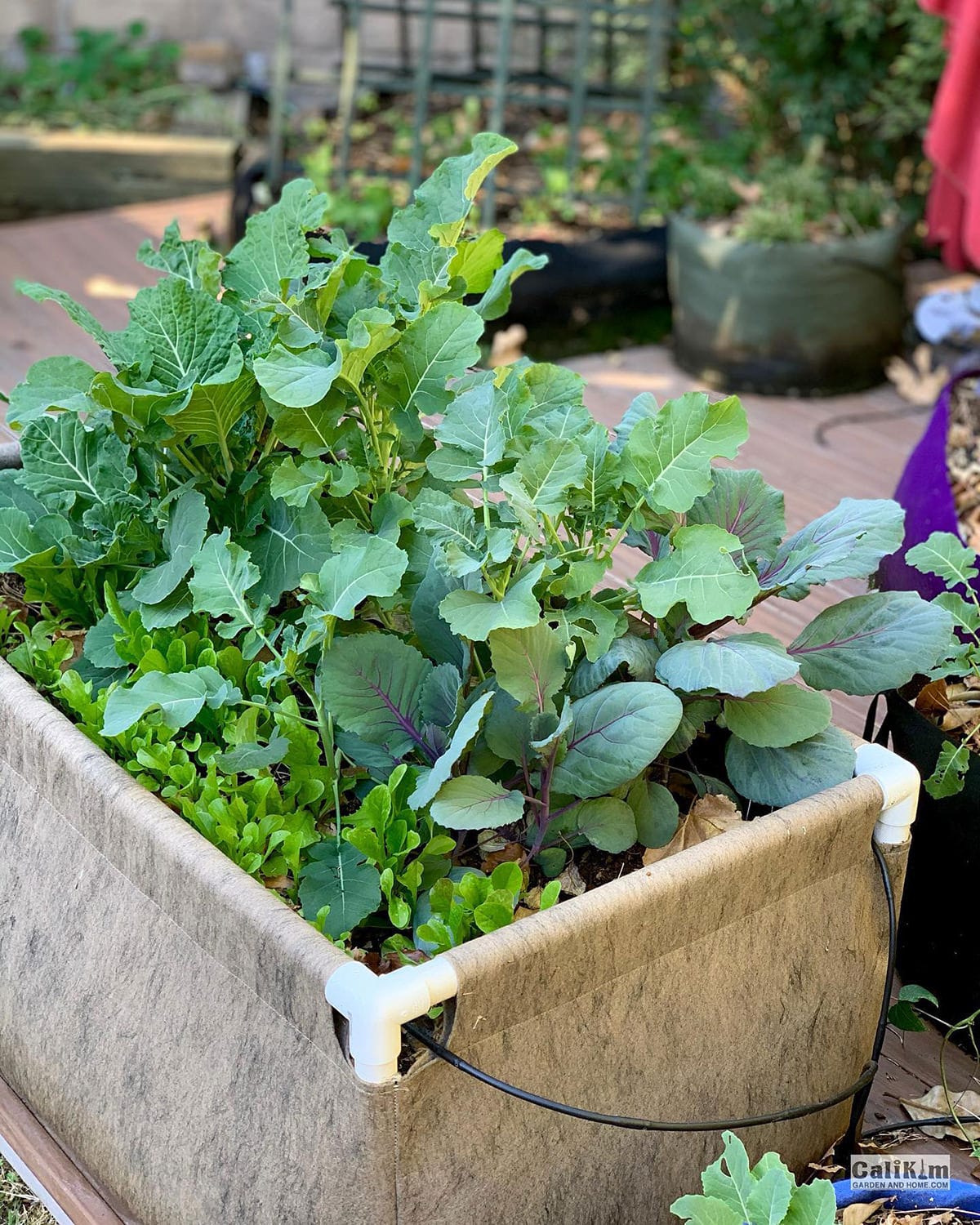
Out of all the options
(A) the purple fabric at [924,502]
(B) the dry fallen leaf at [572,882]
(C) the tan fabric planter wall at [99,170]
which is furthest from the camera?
(C) the tan fabric planter wall at [99,170]

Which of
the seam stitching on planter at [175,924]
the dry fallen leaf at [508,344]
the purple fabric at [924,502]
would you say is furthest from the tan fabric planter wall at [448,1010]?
the dry fallen leaf at [508,344]

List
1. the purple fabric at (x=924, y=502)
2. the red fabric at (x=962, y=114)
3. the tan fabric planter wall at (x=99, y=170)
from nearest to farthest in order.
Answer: the purple fabric at (x=924, y=502) < the red fabric at (x=962, y=114) < the tan fabric planter wall at (x=99, y=170)

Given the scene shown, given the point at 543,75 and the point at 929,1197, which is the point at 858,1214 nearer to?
the point at 929,1197

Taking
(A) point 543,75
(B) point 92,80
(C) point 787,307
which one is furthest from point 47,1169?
(B) point 92,80

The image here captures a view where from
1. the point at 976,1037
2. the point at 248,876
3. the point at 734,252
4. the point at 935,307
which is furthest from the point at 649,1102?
the point at 935,307

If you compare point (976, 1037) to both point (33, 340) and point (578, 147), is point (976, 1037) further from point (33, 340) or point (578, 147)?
point (578, 147)

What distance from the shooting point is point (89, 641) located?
1375 mm

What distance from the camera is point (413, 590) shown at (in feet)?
4.28

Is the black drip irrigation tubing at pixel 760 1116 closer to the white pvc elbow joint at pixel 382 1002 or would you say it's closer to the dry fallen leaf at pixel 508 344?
the white pvc elbow joint at pixel 382 1002

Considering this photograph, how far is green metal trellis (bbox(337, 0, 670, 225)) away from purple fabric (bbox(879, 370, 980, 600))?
6.41 ft

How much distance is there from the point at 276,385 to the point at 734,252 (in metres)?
2.41

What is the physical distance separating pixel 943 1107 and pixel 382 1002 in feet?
2.67

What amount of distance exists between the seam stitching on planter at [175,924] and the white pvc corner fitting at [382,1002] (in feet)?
0.12

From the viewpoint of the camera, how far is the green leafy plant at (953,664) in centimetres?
141
